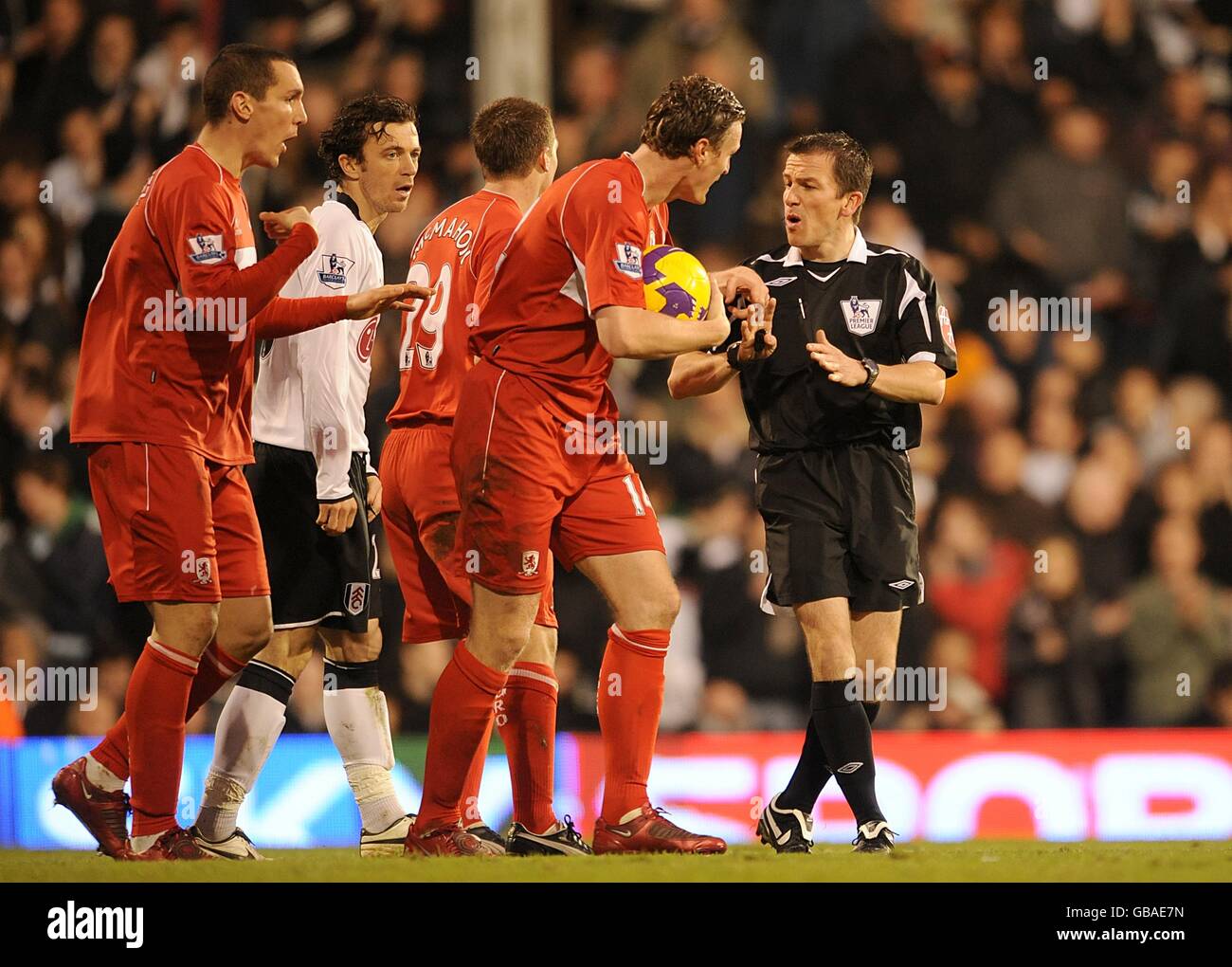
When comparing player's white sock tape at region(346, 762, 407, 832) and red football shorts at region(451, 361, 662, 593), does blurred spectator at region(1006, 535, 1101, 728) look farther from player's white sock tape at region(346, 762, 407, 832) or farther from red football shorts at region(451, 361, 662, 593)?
red football shorts at region(451, 361, 662, 593)

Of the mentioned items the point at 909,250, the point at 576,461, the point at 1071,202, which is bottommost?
the point at 576,461

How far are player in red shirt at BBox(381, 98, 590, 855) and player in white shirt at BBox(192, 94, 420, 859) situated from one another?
148 mm

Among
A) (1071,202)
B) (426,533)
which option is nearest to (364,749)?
(426,533)

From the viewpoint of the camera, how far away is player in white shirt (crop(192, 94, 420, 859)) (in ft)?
17.8

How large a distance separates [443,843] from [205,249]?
71.0 inches

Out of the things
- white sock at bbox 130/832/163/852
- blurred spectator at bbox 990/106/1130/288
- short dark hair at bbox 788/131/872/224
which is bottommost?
white sock at bbox 130/832/163/852

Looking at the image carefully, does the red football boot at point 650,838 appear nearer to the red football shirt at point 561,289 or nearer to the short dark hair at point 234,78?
the red football shirt at point 561,289

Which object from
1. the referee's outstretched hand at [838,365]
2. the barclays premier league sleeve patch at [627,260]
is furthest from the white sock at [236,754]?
the referee's outstretched hand at [838,365]

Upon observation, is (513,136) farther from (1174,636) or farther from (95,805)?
(1174,636)

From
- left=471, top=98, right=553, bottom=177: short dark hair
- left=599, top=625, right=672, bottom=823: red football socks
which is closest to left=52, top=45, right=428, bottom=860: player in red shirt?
left=471, top=98, right=553, bottom=177: short dark hair

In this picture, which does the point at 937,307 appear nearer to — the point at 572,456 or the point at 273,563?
the point at 572,456

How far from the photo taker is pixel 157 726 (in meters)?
4.78

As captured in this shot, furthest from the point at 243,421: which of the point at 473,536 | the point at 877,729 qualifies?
the point at 877,729
